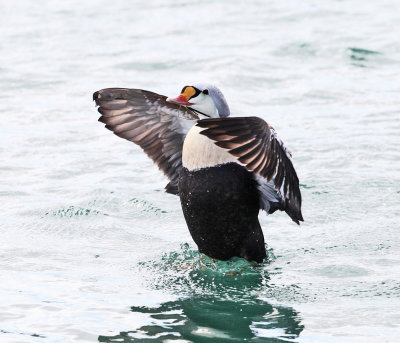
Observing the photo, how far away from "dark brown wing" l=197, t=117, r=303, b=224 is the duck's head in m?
0.47

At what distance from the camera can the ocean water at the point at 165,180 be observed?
16.5 feet

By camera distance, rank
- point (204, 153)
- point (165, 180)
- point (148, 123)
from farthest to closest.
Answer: point (165, 180) → point (148, 123) → point (204, 153)

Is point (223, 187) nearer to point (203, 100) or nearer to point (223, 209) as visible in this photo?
point (223, 209)

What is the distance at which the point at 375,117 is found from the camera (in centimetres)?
965

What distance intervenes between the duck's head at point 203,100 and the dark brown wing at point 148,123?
0.56 meters

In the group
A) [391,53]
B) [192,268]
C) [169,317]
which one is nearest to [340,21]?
[391,53]

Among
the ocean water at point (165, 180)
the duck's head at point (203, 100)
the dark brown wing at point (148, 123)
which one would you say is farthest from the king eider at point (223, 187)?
the ocean water at point (165, 180)

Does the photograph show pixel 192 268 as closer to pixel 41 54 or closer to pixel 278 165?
pixel 278 165

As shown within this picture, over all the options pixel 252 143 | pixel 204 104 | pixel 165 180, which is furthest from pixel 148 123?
pixel 165 180

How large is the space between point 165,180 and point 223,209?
251 centimetres

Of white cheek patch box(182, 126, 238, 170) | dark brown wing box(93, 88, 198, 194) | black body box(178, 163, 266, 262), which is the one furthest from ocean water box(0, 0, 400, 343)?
white cheek patch box(182, 126, 238, 170)

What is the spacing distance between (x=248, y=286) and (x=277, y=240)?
1142 mm

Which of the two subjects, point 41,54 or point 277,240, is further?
point 41,54

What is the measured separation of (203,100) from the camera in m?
5.57
